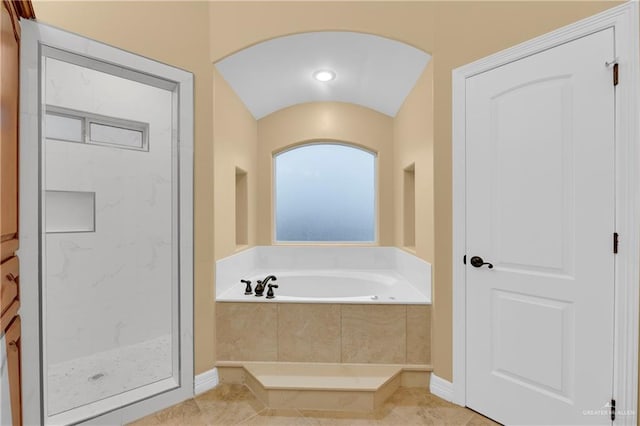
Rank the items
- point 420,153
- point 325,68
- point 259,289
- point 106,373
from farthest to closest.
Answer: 1. point 325,68
2. point 420,153
3. point 259,289
4. point 106,373

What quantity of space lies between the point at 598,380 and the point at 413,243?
1.72 meters

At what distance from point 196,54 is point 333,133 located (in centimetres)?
171

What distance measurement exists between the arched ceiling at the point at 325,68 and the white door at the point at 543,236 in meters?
0.77

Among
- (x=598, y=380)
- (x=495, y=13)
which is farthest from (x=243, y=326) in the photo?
(x=495, y=13)

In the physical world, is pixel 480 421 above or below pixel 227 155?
below

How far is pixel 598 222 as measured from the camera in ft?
4.75

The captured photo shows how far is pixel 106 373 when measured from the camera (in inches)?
71.7

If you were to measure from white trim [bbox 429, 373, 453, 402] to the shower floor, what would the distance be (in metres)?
1.72

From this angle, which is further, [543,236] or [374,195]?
[374,195]

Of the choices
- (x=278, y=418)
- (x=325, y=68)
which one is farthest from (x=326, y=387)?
(x=325, y=68)

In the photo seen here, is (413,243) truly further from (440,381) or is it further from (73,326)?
(73,326)

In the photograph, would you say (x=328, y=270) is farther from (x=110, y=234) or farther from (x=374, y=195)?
(x=110, y=234)

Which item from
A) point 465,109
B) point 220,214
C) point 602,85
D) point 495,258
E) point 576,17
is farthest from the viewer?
point 220,214

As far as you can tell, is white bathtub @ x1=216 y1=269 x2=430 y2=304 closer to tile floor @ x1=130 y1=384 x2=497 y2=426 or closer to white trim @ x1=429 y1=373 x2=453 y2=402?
white trim @ x1=429 y1=373 x2=453 y2=402
